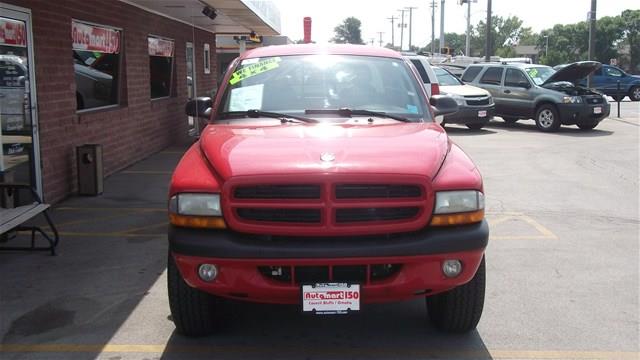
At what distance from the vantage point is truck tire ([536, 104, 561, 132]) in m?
17.6

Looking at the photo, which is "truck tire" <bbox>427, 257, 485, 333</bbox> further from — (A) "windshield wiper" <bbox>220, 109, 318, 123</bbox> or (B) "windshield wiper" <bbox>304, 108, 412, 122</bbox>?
(A) "windshield wiper" <bbox>220, 109, 318, 123</bbox>

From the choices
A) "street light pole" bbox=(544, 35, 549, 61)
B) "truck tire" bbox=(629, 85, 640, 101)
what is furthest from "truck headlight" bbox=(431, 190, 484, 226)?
"street light pole" bbox=(544, 35, 549, 61)

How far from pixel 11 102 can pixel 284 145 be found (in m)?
4.76

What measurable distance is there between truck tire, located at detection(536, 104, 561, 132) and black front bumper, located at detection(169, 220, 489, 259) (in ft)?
48.9

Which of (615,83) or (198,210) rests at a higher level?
(615,83)

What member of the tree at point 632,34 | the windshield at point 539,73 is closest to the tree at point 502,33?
the tree at point 632,34

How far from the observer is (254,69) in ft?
17.1

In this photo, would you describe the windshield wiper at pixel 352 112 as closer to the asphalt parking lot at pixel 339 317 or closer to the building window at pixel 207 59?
the asphalt parking lot at pixel 339 317

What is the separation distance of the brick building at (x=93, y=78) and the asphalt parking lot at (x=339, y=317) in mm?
893

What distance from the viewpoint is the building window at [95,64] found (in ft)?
31.3

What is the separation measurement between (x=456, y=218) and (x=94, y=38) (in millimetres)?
7914

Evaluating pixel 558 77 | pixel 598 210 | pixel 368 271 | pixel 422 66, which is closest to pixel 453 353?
pixel 368 271

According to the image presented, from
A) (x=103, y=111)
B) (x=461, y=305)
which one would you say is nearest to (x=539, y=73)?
(x=103, y=111)

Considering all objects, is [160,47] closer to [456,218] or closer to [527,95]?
[527,95]
